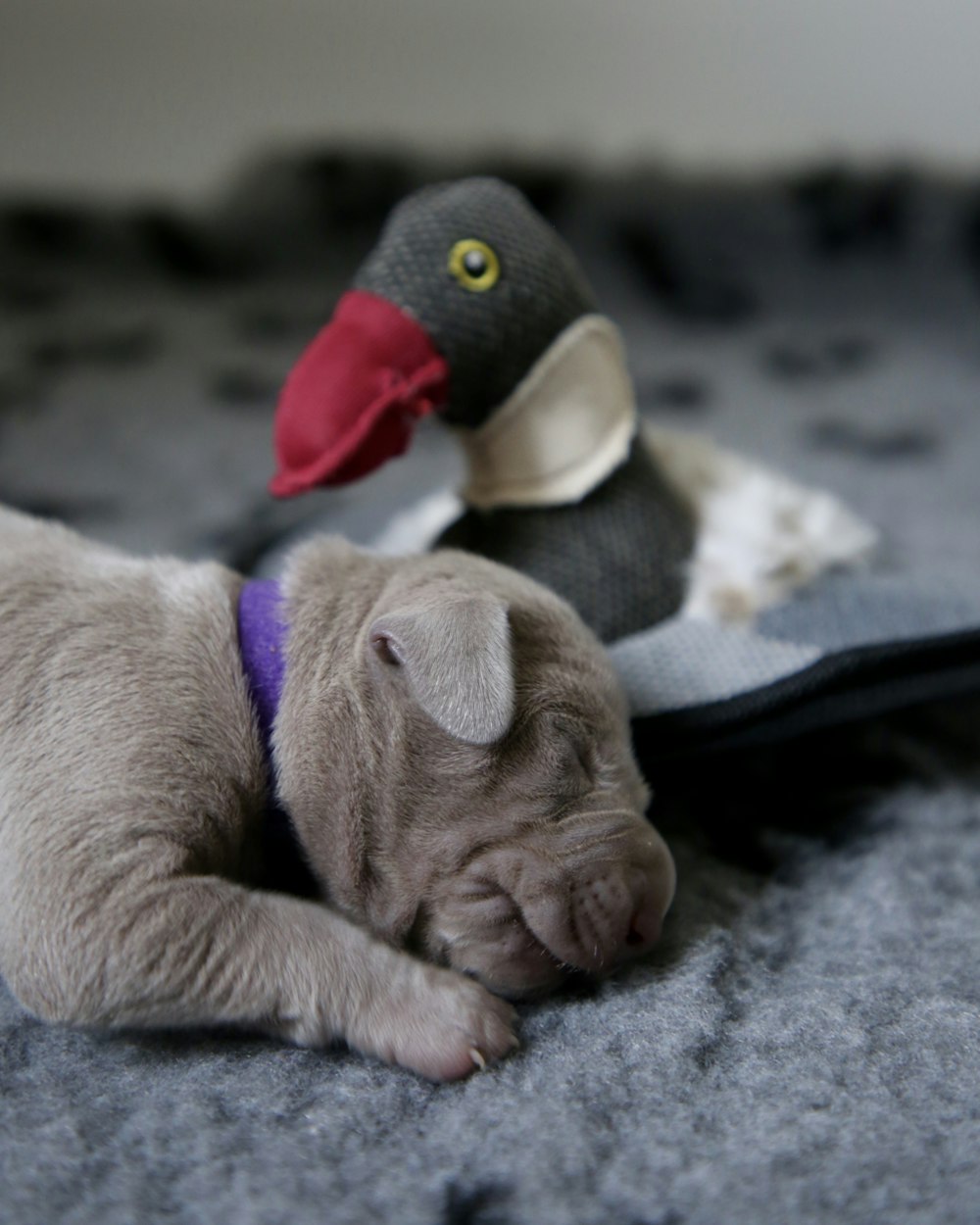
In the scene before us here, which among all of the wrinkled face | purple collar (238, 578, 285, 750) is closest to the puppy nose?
the wrinkled face

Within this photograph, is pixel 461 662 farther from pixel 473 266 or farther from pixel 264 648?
pixel 473 266

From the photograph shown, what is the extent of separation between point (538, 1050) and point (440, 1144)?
0.15m

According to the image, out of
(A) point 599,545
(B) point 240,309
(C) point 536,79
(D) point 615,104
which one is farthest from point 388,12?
(A) point 599,545

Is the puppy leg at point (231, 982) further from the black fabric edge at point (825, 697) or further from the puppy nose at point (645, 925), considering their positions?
the black fabric edge at point (825, 697)

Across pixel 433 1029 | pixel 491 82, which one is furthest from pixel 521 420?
pixel 491 82

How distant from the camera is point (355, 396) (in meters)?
1.50

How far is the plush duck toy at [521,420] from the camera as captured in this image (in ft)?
4.99

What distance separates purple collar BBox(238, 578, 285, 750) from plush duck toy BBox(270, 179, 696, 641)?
20 cm

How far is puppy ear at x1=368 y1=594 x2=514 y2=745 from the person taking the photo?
1156 millimetres

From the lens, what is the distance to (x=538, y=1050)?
1172mm

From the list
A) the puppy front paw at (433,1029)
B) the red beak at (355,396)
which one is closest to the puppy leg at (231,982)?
the puppy front paw at (433,1029)

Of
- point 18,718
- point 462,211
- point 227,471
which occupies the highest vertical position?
point 462,211

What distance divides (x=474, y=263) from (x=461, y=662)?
2.00ft

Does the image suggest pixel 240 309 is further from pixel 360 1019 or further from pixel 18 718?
pixel 360 1019
